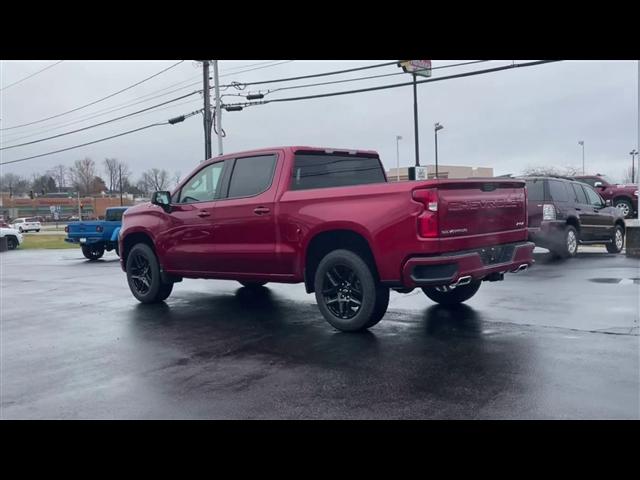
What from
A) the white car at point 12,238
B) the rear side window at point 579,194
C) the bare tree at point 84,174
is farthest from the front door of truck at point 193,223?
the bare tree at point 84,174

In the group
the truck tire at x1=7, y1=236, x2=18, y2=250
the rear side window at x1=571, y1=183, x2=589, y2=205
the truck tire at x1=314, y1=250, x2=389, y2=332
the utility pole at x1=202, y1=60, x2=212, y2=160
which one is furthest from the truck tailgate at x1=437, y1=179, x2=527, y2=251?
the truck tire at x1=7, y1=236, x2=18, y2=250

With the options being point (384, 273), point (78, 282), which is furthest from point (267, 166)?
point (78, 282)

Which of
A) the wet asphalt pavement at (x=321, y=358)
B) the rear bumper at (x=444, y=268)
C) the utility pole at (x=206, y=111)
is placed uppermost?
the utility pole at (x=206, y=111)

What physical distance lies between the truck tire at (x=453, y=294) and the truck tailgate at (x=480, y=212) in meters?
1.11

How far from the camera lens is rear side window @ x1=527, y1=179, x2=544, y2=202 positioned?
40.4ft

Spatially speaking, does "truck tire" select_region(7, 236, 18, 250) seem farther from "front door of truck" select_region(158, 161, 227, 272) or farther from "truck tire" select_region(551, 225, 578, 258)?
"truck tire" select_region(551, 225, 578, 258)

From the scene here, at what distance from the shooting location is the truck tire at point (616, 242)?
14434mm

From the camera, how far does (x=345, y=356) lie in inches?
209

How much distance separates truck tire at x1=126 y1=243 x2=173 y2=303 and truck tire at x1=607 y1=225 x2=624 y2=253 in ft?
36.4

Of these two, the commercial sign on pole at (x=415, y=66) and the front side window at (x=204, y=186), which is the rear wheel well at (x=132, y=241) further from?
the commercial sign on pole at (x=415, y=66)

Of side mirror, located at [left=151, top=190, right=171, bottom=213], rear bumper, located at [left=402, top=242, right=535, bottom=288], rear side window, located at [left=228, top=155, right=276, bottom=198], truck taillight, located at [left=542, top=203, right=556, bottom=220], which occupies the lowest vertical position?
rear bumper, located at [left=402, top=242, right=535, bottom=288]
